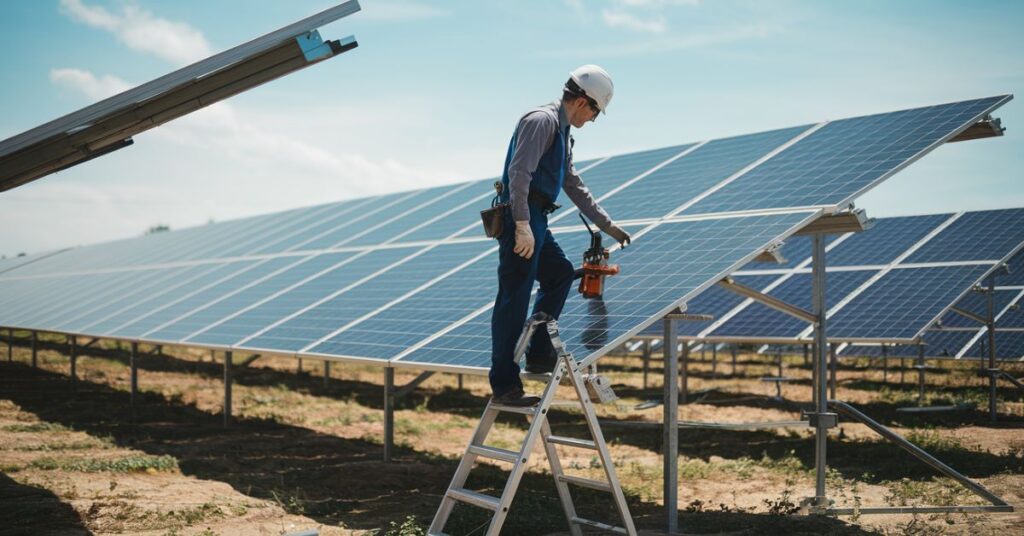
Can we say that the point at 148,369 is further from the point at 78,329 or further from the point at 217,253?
the point at 78,329

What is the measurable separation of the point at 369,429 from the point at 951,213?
39.5 ft

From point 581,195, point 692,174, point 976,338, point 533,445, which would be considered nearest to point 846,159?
point 692,174

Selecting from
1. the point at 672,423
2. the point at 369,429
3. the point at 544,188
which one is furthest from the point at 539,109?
the point at 369,429

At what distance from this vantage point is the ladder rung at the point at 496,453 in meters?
5.69

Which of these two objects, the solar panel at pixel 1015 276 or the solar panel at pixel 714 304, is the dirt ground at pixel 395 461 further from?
the solar panel at pixel 1015 276

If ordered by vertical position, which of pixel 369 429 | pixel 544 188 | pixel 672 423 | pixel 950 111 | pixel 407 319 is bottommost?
pixel 369 429

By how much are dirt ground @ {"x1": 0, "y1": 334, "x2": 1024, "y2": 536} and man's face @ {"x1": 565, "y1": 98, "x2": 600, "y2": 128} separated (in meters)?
3.10

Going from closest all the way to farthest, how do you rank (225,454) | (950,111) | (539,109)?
(539,109) → (950,111) → (225,454)

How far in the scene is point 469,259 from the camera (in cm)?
1098

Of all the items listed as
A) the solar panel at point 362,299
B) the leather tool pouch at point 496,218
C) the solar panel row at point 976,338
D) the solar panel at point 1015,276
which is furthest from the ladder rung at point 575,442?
the solar panel at point 1015,276

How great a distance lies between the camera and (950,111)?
905 cm

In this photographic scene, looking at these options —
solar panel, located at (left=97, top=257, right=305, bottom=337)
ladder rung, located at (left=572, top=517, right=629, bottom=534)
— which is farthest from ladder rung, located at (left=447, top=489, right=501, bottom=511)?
solar panel, located at (left=97, top=257, right=305, bottom=337)

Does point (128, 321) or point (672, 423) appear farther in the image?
point (128, 321)

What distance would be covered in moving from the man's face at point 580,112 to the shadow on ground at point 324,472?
3.31 meters
